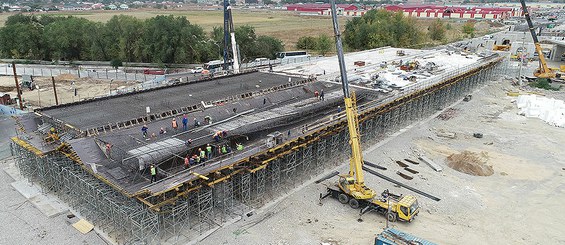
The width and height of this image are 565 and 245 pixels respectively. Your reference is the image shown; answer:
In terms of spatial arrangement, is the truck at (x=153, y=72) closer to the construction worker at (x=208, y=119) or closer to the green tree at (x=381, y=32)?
the construction worker at (x=208, y=119)

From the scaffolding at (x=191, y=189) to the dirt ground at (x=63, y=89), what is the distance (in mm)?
26092

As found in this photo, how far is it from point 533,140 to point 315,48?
204 ft

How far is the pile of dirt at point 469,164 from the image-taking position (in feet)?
110

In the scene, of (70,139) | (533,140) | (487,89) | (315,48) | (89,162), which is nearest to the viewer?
(89,162)

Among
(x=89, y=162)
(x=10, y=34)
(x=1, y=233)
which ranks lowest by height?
(x=1, y=233)

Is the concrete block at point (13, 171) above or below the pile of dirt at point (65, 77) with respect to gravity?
below

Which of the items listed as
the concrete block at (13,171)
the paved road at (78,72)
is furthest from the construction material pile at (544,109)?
the paved road at (78,72)

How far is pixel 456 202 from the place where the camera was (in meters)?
28.6

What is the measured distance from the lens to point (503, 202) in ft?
94.8

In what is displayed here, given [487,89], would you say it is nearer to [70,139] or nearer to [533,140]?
[533,140]

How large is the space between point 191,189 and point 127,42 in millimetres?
70107

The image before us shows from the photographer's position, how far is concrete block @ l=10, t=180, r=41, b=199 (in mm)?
28594

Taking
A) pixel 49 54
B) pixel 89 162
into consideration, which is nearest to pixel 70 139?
pixel 89 162

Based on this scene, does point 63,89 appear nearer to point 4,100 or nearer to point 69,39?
point 4,100
